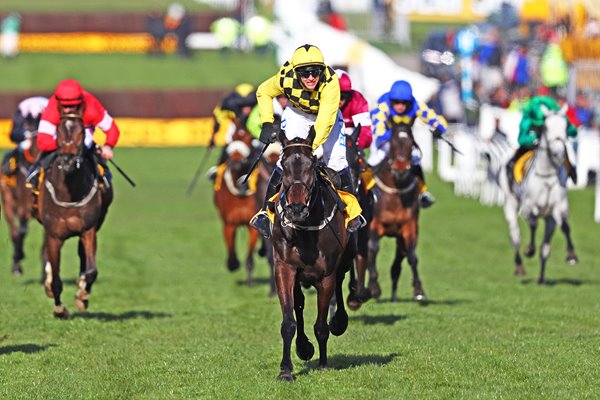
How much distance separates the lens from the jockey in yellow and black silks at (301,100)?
Answer: 33.6ft

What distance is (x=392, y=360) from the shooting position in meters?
11.1

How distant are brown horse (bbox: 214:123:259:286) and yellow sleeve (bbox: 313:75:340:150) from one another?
7853 mm

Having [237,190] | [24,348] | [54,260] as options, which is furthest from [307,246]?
[237,190]

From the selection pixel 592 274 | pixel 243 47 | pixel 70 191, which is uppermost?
pixel 243 47

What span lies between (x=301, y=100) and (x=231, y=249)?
8.19 metres

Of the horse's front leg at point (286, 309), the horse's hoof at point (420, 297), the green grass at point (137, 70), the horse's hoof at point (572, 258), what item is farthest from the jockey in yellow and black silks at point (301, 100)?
the green grass at point (137, 70)

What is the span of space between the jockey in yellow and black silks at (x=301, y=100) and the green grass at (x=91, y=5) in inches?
2194

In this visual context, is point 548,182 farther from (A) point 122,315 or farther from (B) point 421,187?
(A) point 122,315

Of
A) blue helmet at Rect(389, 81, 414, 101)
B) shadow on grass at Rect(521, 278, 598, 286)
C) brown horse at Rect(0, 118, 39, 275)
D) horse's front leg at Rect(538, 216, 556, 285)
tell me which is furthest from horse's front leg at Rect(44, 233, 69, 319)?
shadow on grass at Rect(521, 278, 598, 286)

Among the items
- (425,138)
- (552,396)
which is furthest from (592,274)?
(425,138)

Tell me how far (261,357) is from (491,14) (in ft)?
114

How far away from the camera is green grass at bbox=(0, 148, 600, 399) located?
→ 9984mm

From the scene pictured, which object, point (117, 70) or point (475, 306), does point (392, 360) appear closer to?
Result: point (475, 306)

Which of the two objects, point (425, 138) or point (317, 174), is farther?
point (425, 138)
